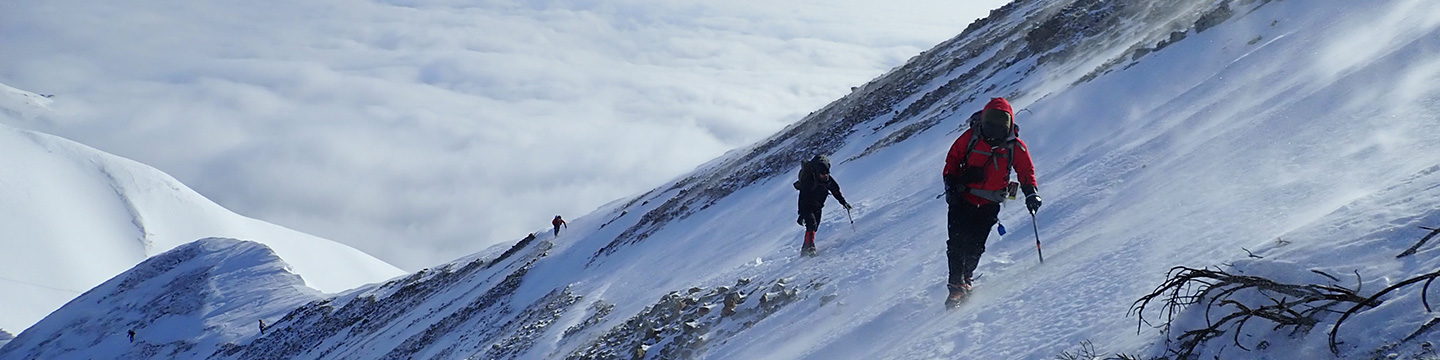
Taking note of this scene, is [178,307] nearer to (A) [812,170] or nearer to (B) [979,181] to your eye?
(A) [812,170]

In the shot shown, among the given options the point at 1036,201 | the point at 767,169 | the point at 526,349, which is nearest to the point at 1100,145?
the point at 1036,201

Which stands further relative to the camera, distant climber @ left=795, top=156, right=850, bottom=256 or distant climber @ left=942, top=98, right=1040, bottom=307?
distant climber @ left=795, top=156, right=850, bottom=256

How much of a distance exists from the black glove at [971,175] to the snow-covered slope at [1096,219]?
1021mm

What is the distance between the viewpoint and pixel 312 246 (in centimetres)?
16988

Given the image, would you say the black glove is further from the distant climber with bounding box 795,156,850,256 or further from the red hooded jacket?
the distant climber with bounding box 795,156,850,256

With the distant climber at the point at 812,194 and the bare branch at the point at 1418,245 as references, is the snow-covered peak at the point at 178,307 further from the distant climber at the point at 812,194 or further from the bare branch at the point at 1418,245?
the bare branch at the point at 1418,245

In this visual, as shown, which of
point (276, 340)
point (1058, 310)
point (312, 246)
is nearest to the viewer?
point (1058, 310)

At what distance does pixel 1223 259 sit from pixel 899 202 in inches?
393

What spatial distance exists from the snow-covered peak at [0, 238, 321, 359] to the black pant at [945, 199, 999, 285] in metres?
69.7

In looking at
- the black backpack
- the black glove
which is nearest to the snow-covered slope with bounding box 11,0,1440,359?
the black glove

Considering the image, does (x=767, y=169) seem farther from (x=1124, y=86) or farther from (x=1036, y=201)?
(x=1036, y=201)

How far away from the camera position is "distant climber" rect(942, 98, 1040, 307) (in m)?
7.72

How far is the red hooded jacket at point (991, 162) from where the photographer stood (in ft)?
25.7

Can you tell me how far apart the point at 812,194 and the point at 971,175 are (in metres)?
6.37
